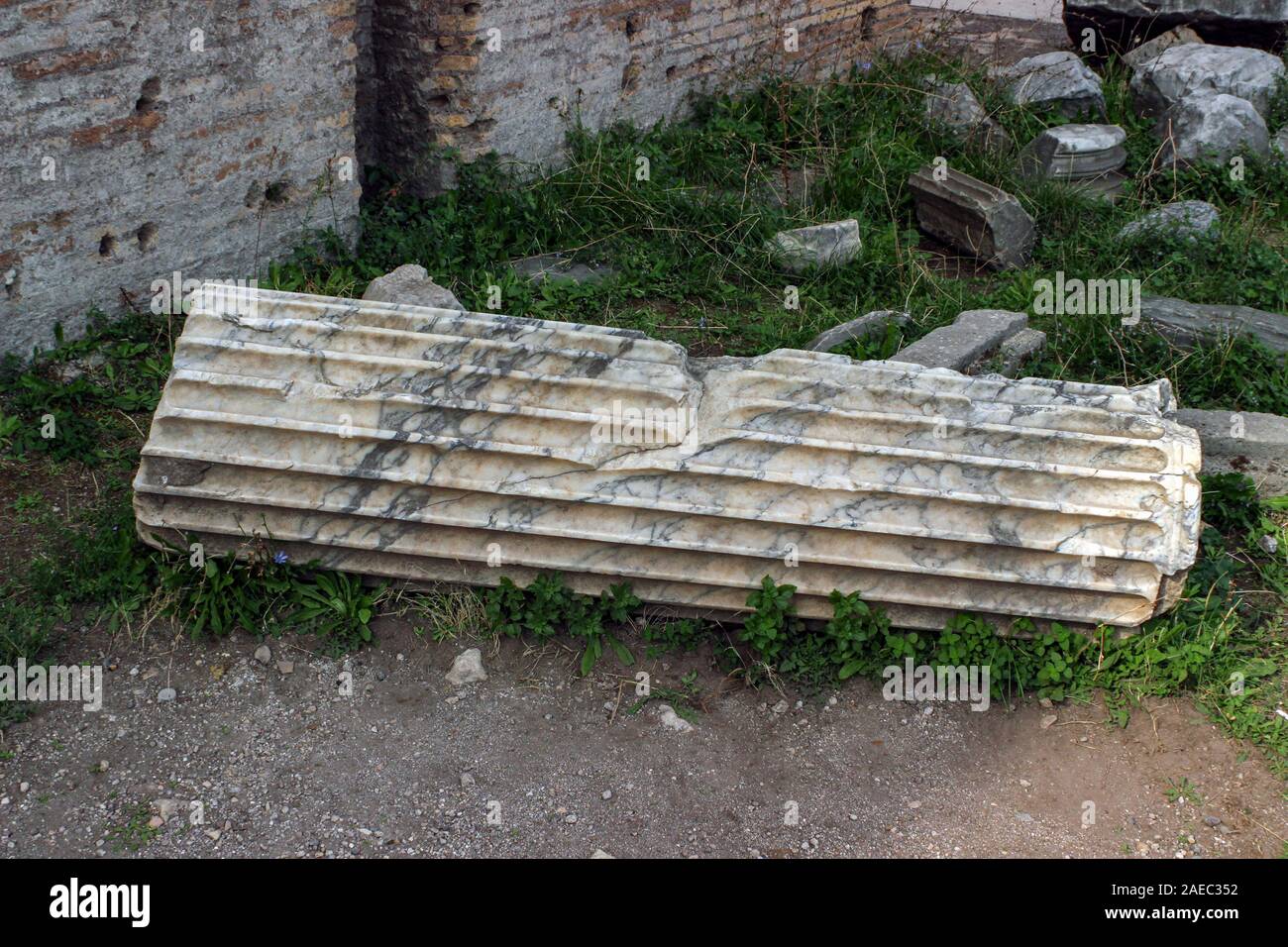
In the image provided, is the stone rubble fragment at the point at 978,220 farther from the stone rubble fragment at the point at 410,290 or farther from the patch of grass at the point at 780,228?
the stone rubble fragment at the point at 410,290

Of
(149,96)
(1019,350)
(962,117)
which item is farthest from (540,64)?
(1019,350)

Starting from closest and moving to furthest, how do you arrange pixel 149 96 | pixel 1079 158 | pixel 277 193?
pixel 149 96 < pixel 277 193 < pixel 1079 158

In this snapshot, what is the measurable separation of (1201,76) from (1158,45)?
0.89 m

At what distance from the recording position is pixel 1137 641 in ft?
13.6

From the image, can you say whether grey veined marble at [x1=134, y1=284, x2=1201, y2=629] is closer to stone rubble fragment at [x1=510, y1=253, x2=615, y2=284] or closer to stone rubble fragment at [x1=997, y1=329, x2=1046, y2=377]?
Result: stone rubble fragment at [x1=997, y1=329, x2=1046, y2=377]

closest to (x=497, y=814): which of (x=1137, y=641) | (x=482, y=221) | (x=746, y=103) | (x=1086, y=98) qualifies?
(x=1137, y=641)

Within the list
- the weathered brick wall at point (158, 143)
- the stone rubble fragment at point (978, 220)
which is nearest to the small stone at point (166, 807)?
the weathered brick wall at point (158, 143)

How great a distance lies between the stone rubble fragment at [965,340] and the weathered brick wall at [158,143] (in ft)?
8.99

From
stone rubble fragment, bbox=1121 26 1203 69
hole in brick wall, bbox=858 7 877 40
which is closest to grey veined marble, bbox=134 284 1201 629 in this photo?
hole in brick wall, bbox=858 7 877 40

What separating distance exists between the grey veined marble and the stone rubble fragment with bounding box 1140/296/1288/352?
169 centimetres

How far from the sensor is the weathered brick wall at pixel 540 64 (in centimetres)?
638

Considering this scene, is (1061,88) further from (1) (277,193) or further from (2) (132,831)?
(2) (132,831)

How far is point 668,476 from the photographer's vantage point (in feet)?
13.2

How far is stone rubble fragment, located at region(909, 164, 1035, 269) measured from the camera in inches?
261
